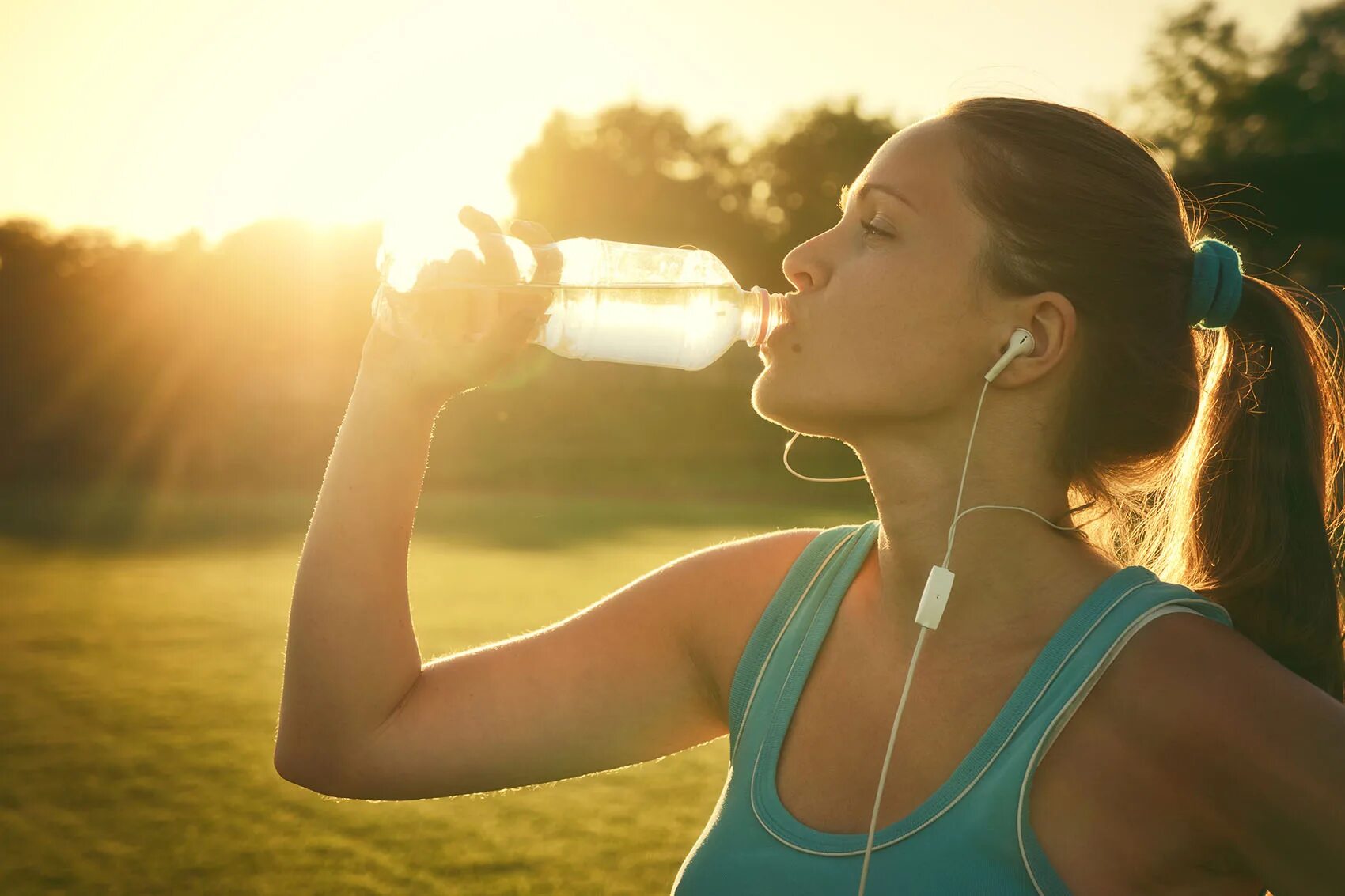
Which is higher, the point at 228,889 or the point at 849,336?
the point at 849,336

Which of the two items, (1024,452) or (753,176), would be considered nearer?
(1024,452)

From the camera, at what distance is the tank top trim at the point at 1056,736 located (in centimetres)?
167

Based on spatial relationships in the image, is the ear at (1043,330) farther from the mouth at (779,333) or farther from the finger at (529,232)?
the finger at (529,232)

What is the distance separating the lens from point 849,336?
210 cm

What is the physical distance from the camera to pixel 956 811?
69.3 inches

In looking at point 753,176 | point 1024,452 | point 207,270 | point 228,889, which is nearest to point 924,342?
point 1024,452

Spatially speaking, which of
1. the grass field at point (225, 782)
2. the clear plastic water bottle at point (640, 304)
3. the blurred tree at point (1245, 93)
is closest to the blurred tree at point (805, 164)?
the blurred tree at point (1245, 93)

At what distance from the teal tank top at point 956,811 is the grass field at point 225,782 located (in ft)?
8.56

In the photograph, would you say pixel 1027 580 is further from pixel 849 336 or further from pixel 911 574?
pixel 849 336

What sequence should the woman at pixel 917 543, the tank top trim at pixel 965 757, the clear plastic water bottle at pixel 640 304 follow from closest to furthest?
the tank top trim at pixel 965 757 → the woman at pixel 917 543 → the clear plastic water bottle at pixel 640 304

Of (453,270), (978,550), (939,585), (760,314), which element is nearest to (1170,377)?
(978,550)

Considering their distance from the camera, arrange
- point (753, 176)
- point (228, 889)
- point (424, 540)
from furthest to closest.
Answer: point (753, 176) < point (424, 540) < point (228, 889)

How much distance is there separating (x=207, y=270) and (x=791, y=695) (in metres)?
25.8

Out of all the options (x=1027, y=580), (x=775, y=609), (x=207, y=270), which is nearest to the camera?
(x=1027, y=580)
